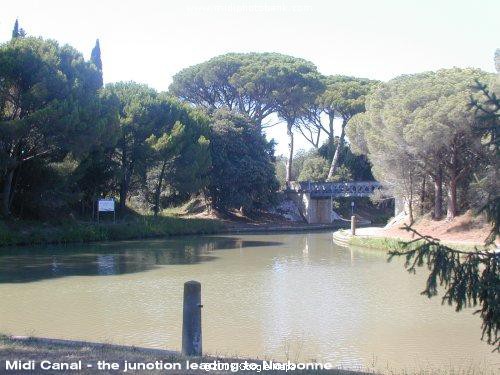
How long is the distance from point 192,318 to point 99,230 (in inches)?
1027

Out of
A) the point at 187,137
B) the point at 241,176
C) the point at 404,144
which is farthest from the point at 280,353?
the point at 241,176

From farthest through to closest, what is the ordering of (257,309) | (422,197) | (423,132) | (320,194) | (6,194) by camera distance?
(320,194) < (422,197) < (6,194) < (423,132) < (257,309)

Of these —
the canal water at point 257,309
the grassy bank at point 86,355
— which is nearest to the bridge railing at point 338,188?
the canal water at point 257,309

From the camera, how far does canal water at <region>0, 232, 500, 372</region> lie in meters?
9.27

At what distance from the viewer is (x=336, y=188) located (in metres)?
45.8

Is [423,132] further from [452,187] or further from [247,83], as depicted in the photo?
[247,83]

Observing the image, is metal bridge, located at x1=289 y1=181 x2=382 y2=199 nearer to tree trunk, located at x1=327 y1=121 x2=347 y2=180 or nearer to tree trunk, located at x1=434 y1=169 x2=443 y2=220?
tree trunk, located at x1=327 y1=121 x2=347 y2=180

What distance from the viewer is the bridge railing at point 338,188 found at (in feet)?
143

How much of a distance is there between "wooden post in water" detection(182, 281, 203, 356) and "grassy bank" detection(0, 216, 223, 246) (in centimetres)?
2235

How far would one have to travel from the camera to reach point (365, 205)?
55.6 m

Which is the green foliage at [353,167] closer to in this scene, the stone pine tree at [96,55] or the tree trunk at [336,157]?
the tree trunk at [336,157]

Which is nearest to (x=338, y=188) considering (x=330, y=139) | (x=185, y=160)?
(x=330, y=139)

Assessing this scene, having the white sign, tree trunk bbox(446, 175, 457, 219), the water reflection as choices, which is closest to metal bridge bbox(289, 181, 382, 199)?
tree trunk bbox(446, 175, 457, 219)

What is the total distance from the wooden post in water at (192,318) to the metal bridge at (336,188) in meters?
37.6
